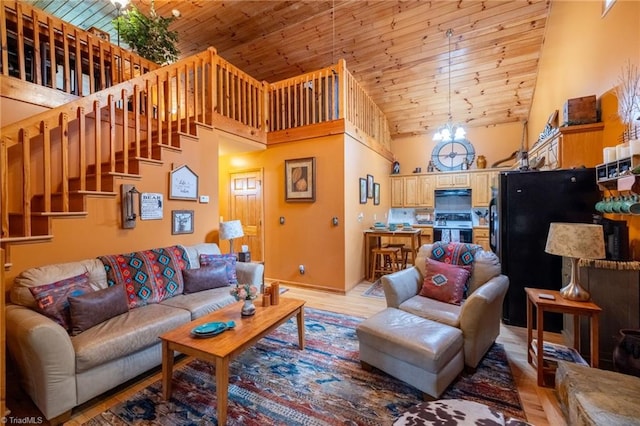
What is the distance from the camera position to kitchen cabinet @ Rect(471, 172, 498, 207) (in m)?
6.12

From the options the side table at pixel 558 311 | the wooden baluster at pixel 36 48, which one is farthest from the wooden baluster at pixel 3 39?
the side table at pixel 558 311

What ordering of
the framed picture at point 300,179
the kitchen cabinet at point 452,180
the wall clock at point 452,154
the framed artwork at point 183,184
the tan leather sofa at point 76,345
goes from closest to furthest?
1. the tan leather sofa at point 76,345
2. the framed artwork at point 183,184
3. the framed picture at point 300,179
4. the kitchen cabinet at point 452,180
5. the wall clock at point 452,154

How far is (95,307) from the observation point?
2.07 m

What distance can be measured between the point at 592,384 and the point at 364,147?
435cm

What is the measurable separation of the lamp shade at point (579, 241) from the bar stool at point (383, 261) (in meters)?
2.76

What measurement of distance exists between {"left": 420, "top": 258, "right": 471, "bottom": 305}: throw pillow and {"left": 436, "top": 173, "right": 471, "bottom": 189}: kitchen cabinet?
14.1ft

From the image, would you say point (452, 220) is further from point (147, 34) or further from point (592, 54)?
point (147, 34)

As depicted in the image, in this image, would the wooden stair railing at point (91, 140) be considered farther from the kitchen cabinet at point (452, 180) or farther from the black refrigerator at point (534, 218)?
the kitchen cabinet at point (452, 180)

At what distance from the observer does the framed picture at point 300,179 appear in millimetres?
4488

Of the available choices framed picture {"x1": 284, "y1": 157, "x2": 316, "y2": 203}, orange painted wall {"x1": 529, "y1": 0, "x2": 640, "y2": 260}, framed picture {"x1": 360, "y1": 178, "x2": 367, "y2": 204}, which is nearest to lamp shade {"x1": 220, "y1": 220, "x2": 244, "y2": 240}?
framed picture {"x1": 284, "y1": 157, "x2": 316, "y2": 203}

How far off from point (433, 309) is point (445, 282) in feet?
1.13

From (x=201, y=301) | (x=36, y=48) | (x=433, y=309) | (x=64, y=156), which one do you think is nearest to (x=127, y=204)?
(x=64, y=156)

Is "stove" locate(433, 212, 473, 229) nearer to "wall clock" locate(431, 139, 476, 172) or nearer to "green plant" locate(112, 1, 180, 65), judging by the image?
"wall clock" locate(431, 139, 476, 172)

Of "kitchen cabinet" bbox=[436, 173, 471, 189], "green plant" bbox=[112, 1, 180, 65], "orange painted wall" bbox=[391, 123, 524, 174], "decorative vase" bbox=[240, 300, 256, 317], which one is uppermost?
"green plant" bbox=[112, 1, 180, 65]
